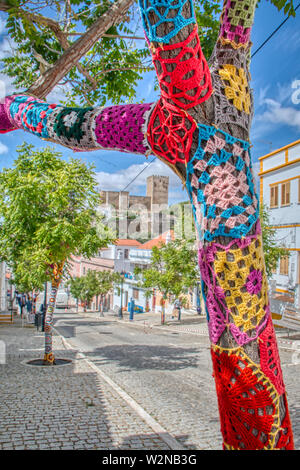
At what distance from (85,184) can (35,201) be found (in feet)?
5.00

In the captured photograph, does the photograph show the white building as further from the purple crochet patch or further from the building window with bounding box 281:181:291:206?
the purple crochet patch

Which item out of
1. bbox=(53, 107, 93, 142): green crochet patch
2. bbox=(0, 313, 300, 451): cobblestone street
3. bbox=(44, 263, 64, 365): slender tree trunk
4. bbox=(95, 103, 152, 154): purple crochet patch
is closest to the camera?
bbox=(95, 103, 152, 154): purple crochet patch

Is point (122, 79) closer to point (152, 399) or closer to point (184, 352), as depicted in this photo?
point (152, 399)

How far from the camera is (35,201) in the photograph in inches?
422

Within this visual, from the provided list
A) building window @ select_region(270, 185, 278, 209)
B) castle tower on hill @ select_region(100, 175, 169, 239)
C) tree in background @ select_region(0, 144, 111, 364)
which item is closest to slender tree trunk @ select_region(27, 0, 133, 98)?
tree in background @ select_region(0, 144, 111, 364)

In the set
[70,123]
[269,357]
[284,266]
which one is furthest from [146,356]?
[269,357]

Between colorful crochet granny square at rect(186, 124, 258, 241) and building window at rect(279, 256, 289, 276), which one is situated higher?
colorful crochet granny square at rect(186, 124, 258, 241)

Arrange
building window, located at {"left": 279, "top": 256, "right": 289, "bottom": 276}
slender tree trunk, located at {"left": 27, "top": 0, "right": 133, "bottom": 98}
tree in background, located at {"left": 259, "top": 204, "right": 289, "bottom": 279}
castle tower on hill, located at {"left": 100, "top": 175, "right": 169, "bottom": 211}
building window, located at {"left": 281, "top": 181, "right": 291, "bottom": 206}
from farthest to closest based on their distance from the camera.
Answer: castle tower on hill, located at {"left": 100, "top": 175, "right": 169, "bottom": 211}
building window, located at {"left": 279, "top": 256, "right": 289, "bottom": 276}
building window, located at {"left": 281, "top": 181, "right": 291, "bottom": 206}
tree in background, located at {"left": 259, "top": 204, "right": 289, "bottom": 279}
slender tree trunk, located at {"left": 27, "top": 0, "right": 133, "bottom": 98}

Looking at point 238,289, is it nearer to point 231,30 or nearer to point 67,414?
point 231,30

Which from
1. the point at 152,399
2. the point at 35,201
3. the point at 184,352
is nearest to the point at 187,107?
the point at 152,399

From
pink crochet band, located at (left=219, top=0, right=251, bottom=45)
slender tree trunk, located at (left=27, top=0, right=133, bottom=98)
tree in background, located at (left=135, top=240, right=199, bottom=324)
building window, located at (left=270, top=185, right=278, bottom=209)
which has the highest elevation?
building window, located at (left=270, top=185, right=278, bottom=209)

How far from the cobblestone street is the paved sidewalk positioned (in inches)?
0.5

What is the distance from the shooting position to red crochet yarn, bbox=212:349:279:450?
1587mm

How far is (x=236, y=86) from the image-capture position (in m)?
1.76
